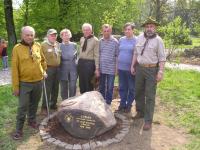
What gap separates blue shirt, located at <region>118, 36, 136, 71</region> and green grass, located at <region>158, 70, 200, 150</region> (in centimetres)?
158

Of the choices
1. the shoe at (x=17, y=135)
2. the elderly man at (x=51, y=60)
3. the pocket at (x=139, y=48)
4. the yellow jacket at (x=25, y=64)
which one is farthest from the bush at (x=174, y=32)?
the shoe at (x=17, y=135)

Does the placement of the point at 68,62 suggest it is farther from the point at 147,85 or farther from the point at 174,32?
the point at 174,32

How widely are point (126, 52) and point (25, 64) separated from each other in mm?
A: 2128

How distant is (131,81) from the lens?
7680 mm

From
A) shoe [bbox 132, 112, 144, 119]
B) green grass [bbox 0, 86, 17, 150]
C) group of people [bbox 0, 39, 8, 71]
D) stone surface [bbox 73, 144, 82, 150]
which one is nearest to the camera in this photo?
stone surface [bbox 73, 144, 82, 150]

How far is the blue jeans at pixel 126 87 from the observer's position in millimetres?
7660

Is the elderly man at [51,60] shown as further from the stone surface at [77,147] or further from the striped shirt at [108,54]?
the stone surface at [77,147]

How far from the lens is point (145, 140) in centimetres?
655

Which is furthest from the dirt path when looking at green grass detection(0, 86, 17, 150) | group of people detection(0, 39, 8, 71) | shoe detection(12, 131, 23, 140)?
group of people detection(0, 39, 8, 71)

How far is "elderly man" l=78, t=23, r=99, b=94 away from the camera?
7.42 metres

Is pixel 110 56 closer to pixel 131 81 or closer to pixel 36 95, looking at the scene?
pixel 131 81

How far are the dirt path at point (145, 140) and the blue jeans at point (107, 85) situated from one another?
3.02ft

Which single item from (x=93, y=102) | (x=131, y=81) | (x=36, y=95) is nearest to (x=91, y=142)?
(x=93, y=102)

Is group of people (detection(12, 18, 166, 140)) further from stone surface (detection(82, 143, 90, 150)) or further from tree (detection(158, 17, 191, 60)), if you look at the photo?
tree (detection(158, 17, 191, 60))
